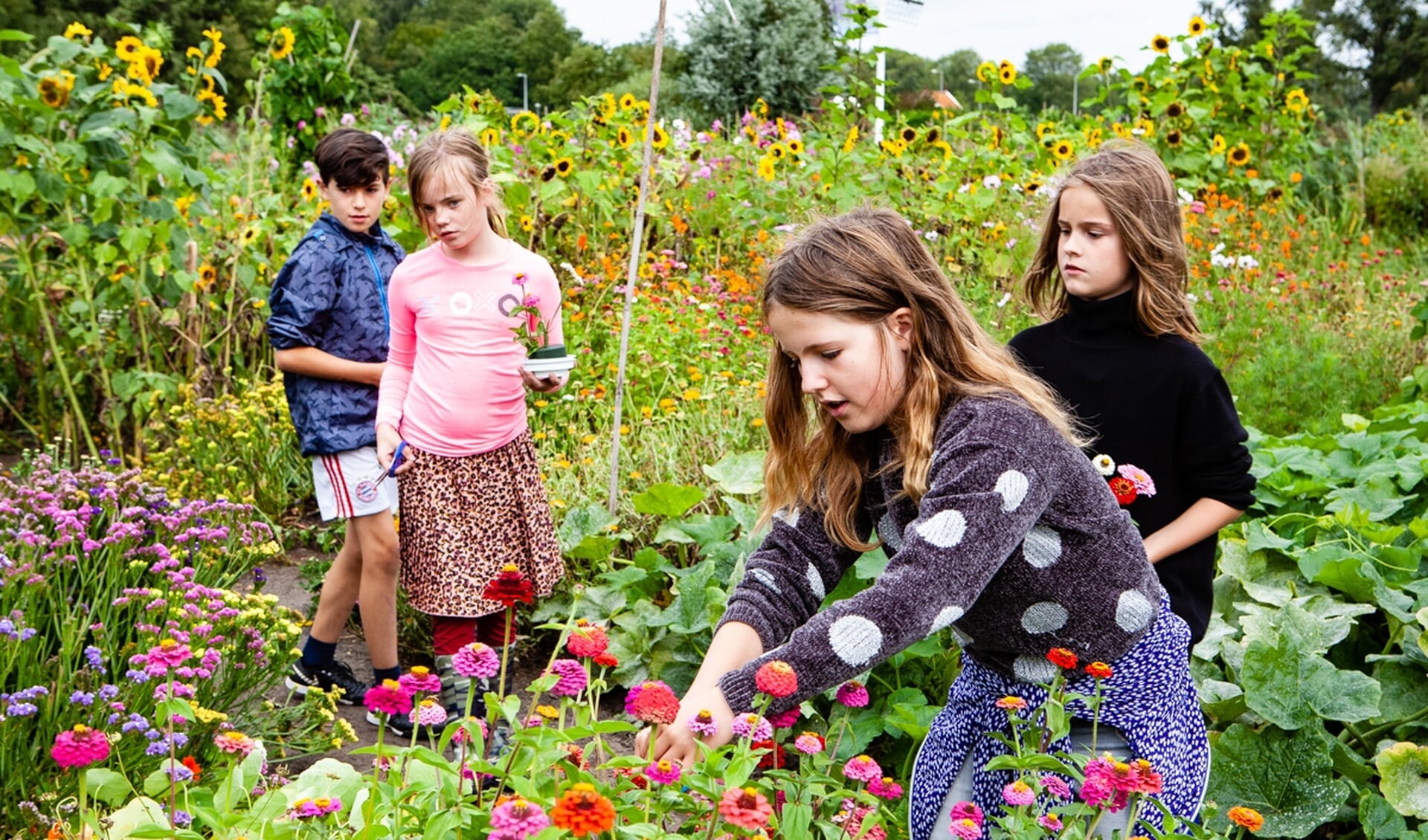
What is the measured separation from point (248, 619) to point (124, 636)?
0.57m

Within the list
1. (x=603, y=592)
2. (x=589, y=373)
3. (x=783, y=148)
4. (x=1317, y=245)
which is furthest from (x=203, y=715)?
(x=1317, y=245)

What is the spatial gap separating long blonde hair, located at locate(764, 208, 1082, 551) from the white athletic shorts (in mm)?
1657

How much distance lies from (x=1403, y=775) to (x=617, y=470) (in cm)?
219

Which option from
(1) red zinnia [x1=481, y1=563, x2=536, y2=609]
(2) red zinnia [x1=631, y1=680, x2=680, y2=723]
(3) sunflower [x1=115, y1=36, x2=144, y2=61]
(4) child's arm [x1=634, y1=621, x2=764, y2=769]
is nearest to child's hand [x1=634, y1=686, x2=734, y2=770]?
(4) child's arm [x1=634, y1=621, x2=764, y2=769]

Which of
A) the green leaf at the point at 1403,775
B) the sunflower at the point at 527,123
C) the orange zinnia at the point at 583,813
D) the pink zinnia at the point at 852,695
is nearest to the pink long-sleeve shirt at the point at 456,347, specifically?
the pink zinnia at the point at 852,695

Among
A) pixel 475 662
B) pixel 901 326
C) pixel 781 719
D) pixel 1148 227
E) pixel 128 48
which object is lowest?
pixel 781 719

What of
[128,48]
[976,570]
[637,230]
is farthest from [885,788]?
[128,48]

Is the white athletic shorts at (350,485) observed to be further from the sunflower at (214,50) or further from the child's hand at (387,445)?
the sunflower at (214,50)

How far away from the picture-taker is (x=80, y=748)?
1.15m

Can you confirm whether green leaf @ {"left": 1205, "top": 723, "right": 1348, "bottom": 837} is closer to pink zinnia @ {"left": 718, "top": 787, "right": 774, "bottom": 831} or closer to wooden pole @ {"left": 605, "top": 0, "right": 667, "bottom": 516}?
pink zinnia @ {"left": 718, "top": 787, "right": 774, "bottom": 831}

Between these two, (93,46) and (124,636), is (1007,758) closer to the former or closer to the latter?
(124,636)

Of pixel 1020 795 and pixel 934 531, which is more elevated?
pixel 934 531

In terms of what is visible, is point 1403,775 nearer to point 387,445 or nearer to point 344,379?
point 387,445

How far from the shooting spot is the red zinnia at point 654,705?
111cm
